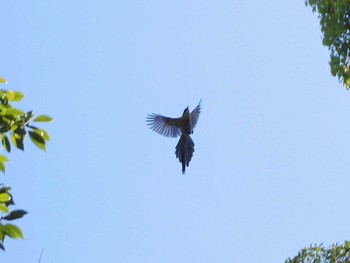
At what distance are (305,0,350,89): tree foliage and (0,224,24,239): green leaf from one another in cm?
772

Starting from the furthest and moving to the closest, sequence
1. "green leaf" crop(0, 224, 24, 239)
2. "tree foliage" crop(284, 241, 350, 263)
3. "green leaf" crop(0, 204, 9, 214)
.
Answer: "tree foliage" crop(284, 241, 350, 263) < "green leaf" crop(0, 204, 9, 214) < "green leaf" crop(0, 224, 24, 239)

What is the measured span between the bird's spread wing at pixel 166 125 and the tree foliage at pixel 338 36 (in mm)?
3536

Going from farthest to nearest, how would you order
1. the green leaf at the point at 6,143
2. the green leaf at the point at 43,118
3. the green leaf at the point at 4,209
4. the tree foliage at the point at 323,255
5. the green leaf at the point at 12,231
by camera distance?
the tree foliage at the point at 323,255
the green leaf at the point at 43,118
the green leaf at the point at 6,143
the green leaf at the point at 4,209
the green leaf at the point at 12,231

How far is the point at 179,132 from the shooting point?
13.1 meters

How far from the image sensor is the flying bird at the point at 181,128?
12992 millimetres

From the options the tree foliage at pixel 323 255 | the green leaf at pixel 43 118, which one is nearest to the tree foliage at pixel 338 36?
the tree foliage at pixel 323 255

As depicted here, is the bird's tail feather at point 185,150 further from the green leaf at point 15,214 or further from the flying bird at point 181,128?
the green leaf at point 15,214

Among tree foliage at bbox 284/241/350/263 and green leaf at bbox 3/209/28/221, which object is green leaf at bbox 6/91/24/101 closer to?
green leaf at bbox 3/209/28/221

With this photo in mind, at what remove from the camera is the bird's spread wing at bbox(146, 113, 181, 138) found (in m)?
13.0

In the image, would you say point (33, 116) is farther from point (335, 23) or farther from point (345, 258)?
point (335, 23)

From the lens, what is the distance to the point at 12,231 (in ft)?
9.33

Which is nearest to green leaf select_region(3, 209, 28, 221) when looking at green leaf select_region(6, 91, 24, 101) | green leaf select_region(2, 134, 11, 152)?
green leaf select_region(2, 134, 11, 152)

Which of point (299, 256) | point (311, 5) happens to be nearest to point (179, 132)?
point (311, 5)

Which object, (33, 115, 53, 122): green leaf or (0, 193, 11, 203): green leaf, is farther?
(33, 115, 53, 122): green leaf
